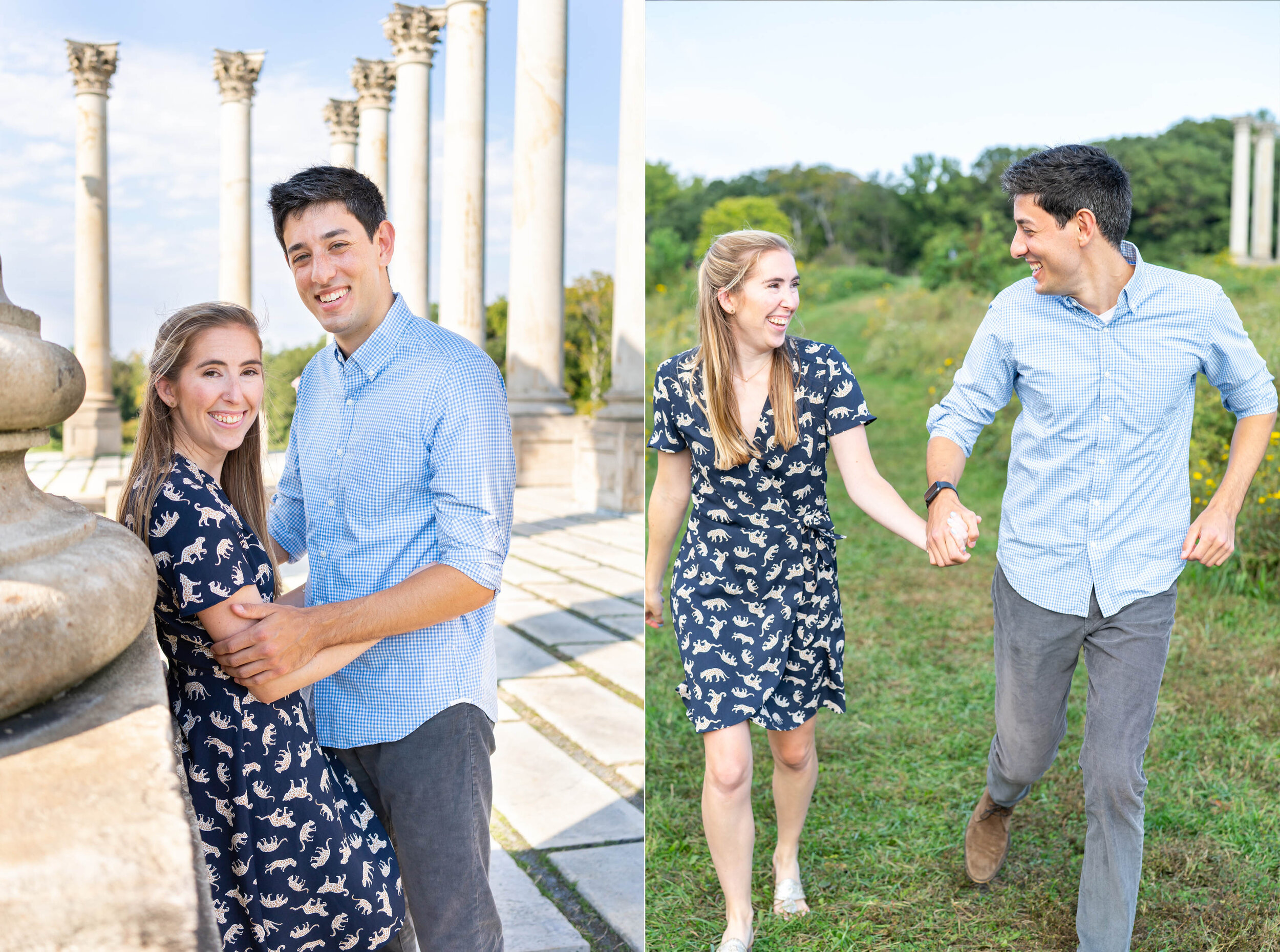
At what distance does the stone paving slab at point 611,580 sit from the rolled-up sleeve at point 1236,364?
19.0ft

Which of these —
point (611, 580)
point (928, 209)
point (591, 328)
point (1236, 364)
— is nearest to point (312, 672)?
point (1236, 364)

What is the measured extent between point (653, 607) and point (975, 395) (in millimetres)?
1229

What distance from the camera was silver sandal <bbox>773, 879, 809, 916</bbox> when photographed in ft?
12.7

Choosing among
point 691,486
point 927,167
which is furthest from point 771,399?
point 927,167

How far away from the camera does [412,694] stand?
2275 mm

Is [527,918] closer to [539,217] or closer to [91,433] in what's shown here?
[539,217]

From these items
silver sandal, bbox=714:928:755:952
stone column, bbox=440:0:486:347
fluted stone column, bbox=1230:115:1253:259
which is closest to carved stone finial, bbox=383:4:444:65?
stone column, bbox=440:0:486:347

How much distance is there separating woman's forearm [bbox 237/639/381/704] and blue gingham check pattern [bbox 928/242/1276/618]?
2.12 meters

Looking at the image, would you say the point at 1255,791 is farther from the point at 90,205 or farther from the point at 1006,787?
the point at 90,205

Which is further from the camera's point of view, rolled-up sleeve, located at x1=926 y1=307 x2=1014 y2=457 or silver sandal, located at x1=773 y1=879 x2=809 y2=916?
silver sandal, located at x1=773 y1=879 x2=809 y2=916

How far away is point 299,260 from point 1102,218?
7.53 ft

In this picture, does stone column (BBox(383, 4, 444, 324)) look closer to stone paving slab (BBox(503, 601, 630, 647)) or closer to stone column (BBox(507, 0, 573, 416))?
stone column (BBox(507, 0, 573, 416))

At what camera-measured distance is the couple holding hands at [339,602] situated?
1.96 m

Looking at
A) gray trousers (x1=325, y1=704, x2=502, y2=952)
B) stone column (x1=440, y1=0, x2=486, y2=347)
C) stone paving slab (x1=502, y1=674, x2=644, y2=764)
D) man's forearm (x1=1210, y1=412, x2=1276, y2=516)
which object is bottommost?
stone paving slab (x1=502, y1=674, x2=644, y2=764)
